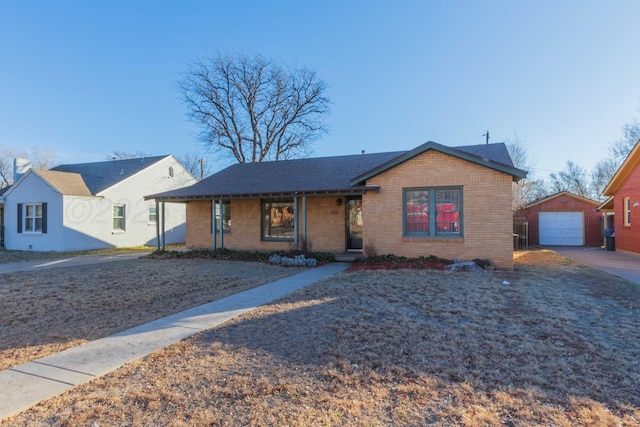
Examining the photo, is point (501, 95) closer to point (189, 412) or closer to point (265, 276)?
point (265, 276)

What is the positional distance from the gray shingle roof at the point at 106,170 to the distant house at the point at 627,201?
24.5 metres

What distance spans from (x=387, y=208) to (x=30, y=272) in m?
11.3

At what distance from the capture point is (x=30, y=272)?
1103 centimetres

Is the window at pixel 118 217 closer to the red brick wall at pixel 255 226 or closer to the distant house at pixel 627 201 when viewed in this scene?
the red brick wall at pixel 255 226

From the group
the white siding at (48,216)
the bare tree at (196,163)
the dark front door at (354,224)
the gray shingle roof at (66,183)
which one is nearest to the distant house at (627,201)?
the dark front door at (354,224)

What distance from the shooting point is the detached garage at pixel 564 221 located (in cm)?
2234

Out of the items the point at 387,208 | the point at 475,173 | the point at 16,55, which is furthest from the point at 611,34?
the point at 16,55

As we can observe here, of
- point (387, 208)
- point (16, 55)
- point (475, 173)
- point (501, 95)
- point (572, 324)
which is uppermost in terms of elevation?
point (16, 55)

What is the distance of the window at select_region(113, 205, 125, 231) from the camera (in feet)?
67.1

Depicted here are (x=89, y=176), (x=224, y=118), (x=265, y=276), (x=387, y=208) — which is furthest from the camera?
(x=224, y=118)

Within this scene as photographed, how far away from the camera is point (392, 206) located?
484 inches

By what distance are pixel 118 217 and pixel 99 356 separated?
18.9 metres

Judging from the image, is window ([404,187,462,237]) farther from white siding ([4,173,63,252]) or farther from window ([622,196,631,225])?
white siding ([4,173,63,252])

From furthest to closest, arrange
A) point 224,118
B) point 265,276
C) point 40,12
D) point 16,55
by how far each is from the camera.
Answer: point 224,118 → point 16,55 → point 40,12 → point 265,276
